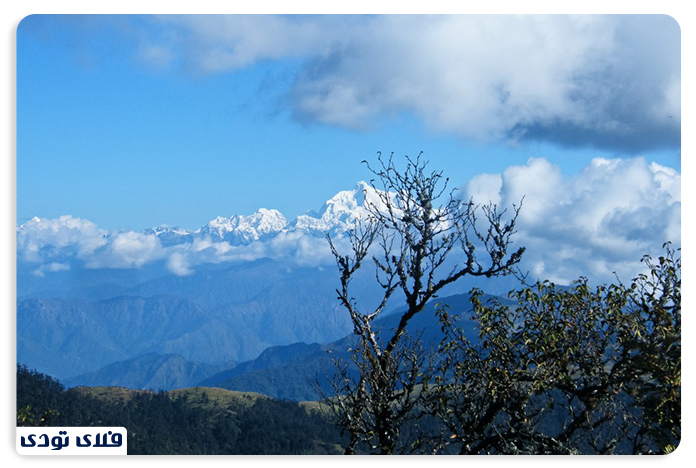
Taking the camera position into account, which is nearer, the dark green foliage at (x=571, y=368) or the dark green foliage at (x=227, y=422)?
the dark green foliage at (x=571, y=368)

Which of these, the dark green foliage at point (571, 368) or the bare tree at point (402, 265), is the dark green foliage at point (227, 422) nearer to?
the bare tree at point (402, 265)

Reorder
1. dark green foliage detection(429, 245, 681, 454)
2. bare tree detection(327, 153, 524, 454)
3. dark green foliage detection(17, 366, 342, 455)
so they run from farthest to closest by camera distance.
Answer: dark green foliage detection(17, 366, 342, 455) < dark green foliage detection(429, 245, 681, 454) < bare tree detection(327, 153, 524, 454)

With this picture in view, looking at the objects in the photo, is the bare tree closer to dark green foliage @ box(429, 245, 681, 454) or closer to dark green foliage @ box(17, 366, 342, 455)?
dark green foliage @ box(429, 245, 681, 454)

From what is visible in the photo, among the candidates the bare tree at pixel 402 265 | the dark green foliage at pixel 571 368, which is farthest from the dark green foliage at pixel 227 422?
the dark green foliage at pixel 571 368

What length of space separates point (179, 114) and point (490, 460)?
742 centimetres

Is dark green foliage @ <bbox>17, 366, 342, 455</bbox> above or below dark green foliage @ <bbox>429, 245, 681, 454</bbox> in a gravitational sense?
→ above

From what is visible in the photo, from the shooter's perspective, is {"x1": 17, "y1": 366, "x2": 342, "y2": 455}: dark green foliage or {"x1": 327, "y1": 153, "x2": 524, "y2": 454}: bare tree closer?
{"x1": 327, "y1": 153, "x2": 524, "y2": 454}: bare tree

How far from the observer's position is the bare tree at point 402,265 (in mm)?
8742

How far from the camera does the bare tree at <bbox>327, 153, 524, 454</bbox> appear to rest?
28.7 feet

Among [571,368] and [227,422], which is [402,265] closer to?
[571,368]

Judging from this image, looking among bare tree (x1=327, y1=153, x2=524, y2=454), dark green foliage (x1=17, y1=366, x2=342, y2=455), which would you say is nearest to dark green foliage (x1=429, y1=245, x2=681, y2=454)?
bare tree (x1=327, y1=153, x2=524, y2=454)

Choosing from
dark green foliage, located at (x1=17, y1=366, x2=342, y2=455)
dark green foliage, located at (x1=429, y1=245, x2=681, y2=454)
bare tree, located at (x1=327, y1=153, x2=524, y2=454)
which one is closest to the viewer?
bare tree, located at (x1=327, y1=153, x2=524, y2=454)

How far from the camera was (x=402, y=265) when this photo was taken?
9.04 meters

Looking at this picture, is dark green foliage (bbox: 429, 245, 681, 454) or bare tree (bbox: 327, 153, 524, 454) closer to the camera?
bare tree (bbox: 327, 153, 524, 454)
